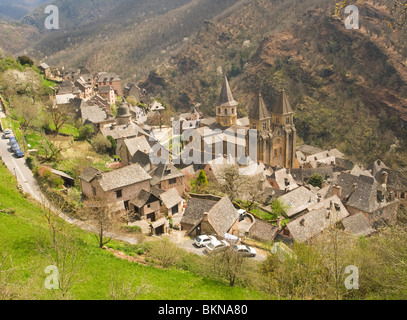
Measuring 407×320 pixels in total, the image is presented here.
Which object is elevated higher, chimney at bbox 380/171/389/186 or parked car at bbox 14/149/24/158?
parked car at bbox 14/149/24/158

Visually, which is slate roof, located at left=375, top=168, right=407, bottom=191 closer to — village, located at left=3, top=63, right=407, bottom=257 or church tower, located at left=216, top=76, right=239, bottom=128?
village, located at left=3, top=63, right=407, bottom=257

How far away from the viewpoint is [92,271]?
760 inches

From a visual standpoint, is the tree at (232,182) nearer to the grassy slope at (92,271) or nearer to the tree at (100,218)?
the tree at (100,218)

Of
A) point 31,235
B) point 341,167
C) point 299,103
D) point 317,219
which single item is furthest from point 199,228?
point 299,103

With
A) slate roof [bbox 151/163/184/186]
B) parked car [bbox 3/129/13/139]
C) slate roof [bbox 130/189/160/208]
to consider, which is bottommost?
slate roof [bbox 130/189/160/208]

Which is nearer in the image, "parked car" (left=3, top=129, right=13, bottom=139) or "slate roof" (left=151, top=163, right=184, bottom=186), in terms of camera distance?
"slate roof" (left=151, top=163, right=184, bottom=186)

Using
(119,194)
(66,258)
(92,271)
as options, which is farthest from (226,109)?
(66,258)

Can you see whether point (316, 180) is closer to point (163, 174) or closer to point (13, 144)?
point (163, 174)

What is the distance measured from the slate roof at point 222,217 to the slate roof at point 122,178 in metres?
7.71

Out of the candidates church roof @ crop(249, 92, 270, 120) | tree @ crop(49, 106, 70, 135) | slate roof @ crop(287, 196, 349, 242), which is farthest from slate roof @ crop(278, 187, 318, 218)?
tree @ crop(49, 106, 70, 135)

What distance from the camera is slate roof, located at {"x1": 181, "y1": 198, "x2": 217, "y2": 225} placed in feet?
106

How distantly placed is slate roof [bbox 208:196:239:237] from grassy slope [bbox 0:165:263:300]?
9.52m

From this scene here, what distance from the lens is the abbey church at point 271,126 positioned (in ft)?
189

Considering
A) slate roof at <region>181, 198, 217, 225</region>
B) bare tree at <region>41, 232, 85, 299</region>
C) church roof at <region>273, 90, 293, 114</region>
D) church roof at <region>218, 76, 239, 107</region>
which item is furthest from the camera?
Answer: church roof at <region>218, 76, 239, 107</region>
